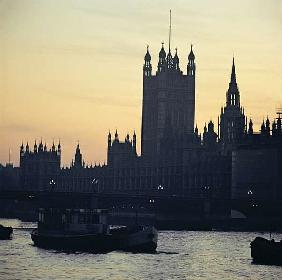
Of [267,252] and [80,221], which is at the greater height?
[80,221]

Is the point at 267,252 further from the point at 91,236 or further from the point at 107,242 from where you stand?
the point at 91,236

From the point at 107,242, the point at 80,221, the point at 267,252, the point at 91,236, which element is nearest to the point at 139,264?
the point at 267,252

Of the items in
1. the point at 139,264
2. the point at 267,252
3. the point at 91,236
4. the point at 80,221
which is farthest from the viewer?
the point at 80,221

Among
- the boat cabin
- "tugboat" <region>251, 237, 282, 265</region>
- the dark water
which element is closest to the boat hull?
the boat cabin

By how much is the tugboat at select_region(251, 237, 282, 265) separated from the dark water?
47.3 inches

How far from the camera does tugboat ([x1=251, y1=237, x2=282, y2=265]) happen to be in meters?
111

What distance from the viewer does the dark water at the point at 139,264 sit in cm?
10098

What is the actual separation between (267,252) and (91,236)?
18.6 metres

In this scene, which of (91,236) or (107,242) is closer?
(107,242)

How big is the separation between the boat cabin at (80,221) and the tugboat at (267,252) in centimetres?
1729

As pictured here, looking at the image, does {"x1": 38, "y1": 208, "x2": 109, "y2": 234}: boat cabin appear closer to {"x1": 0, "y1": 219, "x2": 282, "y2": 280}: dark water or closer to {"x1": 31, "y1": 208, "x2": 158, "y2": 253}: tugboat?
{"x1": 31, "y1": 208, "x2": 158, "y2": 253}: tugboat

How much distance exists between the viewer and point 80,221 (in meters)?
127

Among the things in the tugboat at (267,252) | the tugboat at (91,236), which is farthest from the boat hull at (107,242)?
the tugboat at (267,252)

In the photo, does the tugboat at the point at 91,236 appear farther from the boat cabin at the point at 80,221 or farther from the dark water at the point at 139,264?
the dark water at the point at 139,264
